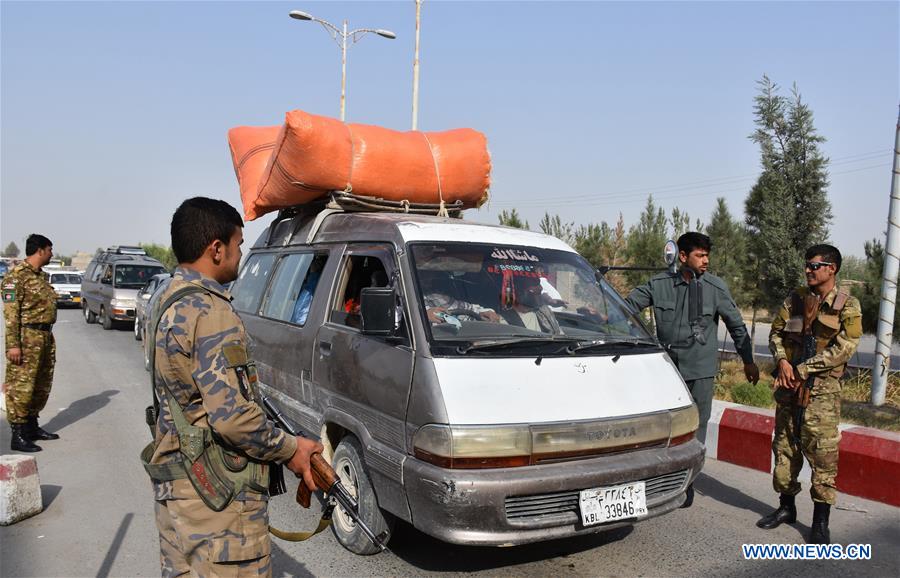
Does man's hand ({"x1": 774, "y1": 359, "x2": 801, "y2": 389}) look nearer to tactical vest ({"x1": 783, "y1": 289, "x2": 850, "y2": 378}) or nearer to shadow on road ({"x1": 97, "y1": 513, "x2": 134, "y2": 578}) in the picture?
tactical vest ({"x1": 783, "y1": 289, "x2": 850, "y2": 378})

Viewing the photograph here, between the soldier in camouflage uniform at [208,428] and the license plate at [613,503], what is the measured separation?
1.64 meters

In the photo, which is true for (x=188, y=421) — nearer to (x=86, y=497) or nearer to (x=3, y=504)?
(x=3, y=504)

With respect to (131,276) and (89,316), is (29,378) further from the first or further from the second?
(89,316)

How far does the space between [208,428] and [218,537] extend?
1.20ft

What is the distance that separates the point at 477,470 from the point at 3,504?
3324 mm

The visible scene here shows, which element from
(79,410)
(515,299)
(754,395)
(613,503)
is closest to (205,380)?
(613,503)

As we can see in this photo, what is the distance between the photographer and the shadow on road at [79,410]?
7402 millimetres

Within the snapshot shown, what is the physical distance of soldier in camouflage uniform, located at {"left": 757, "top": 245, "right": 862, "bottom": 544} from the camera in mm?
4289

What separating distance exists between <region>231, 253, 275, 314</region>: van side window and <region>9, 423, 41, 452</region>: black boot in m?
2.29

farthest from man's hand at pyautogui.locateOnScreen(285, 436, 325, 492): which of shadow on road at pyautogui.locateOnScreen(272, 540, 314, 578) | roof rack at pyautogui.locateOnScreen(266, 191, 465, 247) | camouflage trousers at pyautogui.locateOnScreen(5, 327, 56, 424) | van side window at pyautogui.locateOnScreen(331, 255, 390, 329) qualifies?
camouflage trousers at pyautogui.locateOnScreen(5, 327, 56, 424)

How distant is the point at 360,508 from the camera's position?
3.89m

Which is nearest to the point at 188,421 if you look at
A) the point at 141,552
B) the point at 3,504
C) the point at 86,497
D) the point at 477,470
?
the point at 477,470

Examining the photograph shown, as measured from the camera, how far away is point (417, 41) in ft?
55.6

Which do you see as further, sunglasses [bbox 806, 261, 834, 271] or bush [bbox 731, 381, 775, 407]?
bush [bbox 731, 381, 775, 407]
